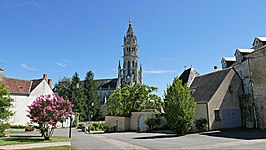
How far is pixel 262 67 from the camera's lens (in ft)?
69.0

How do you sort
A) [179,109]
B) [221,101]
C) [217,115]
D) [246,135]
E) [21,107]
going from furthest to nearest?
1. [21,107]
2. [221,101]
3. [217,115]
4. [179,109]
5. [246,135]

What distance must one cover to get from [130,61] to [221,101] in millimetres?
70092

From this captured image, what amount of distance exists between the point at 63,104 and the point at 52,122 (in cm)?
175

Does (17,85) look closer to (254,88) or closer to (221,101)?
(221,101)

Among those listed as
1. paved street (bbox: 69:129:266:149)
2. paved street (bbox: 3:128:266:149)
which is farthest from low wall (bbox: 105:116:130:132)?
paved street (bbox: 69:129:266:149)

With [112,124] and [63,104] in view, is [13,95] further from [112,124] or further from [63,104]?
[63,104]

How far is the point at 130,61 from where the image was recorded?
90875 millimetres

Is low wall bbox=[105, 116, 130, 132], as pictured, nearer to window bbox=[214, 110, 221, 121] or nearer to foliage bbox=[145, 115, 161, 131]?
foliage bbox=[145, 115, 161, 131]

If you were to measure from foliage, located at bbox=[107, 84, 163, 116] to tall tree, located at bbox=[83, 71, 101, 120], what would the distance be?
32.2m

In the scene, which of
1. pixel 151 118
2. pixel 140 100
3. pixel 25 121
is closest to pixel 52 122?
pixel 151 118

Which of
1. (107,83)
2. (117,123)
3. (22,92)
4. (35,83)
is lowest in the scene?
(117,123)

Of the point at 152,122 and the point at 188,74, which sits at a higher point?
the point at 188,74

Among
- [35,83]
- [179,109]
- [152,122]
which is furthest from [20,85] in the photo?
[179,109]

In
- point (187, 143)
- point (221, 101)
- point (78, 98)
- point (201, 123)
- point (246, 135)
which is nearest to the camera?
point (187, 143)
